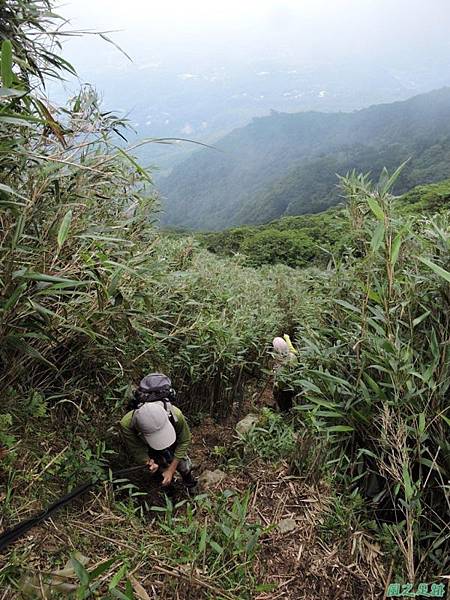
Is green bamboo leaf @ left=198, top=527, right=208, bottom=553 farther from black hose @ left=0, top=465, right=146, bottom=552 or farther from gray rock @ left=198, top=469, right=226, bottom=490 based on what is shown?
gray rock @ left=198, top=469, right=226, bottom=490

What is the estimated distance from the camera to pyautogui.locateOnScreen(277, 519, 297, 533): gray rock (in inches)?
78.5

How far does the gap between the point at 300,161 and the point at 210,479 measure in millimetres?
99782

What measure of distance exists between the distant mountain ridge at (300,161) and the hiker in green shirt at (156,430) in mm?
38598

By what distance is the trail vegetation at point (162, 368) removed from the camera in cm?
166

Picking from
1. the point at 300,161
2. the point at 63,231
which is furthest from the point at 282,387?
the point at 300,161

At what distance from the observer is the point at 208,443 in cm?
328

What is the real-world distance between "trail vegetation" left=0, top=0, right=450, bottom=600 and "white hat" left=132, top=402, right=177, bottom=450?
24 centimetres

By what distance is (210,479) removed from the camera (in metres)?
2.52

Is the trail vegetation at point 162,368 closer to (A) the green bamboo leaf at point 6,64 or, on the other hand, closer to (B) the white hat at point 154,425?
(A) the green bamboo leaf at point 6,64

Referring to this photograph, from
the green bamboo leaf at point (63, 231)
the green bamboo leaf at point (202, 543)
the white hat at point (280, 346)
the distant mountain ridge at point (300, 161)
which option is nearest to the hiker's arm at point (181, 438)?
the green bamboo leaf at point (202, 543)

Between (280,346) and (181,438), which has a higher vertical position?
(181,438)

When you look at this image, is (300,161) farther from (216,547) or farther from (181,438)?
(216,547)

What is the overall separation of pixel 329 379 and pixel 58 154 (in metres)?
1.82

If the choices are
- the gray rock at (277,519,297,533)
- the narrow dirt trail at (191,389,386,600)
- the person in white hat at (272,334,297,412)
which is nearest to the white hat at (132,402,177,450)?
the narrow dirt trail at (191,389,386,600)
